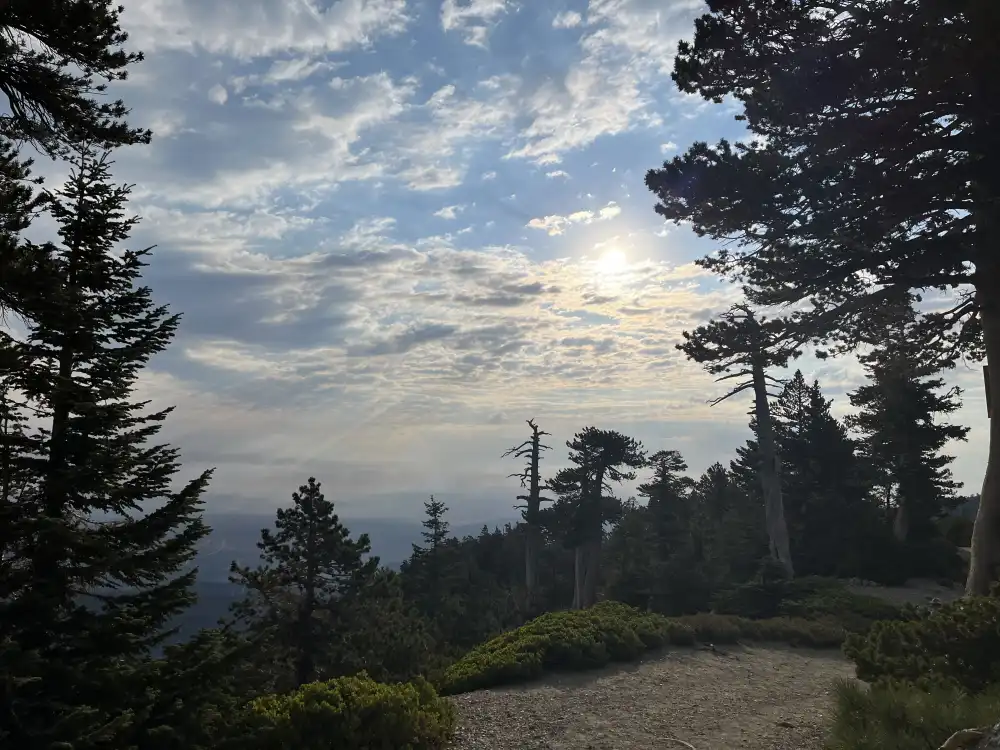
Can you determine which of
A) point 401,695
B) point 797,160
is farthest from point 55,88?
point 797,160

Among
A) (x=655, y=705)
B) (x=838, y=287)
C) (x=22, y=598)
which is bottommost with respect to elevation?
(x=655, y=705)

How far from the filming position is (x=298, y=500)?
61.4 feet

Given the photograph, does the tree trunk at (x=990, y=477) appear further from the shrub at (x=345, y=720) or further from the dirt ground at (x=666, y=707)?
the shrub at (x=345, y=720)

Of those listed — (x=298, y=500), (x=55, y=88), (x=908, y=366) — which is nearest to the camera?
(x=55, y=88)

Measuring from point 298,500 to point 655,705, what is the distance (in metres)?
11.9

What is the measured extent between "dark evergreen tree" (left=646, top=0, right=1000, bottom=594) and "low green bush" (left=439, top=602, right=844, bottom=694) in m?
6.02

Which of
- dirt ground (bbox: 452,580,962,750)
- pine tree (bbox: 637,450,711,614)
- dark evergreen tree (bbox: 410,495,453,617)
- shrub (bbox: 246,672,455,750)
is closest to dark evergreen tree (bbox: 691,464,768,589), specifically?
pine tree (bbox: 637,450,711,614)

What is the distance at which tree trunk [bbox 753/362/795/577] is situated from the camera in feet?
79.8

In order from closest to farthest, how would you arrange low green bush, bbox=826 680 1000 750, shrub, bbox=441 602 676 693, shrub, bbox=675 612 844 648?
low green bush, bbox=826 680 1000 750, shrub, bbox=441 602 676 693, shrub, bbox=675 612 844 648

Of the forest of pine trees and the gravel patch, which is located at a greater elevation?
the forest of pine trees

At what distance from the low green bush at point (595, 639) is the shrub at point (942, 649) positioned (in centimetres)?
547

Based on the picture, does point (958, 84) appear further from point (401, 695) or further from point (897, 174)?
point (401, 695)

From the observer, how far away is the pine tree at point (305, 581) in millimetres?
17312

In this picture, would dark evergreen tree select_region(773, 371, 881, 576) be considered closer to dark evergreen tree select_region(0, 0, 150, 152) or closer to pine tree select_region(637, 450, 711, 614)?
pine tree select_region(637, 450, 711, 614)
